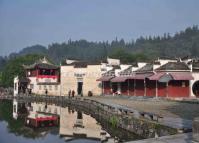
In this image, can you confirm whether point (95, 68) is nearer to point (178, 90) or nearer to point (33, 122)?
point (178, 90)

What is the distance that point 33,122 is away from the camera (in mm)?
29500

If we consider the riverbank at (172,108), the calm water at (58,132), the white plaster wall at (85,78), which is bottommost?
the calm water at (58,132)

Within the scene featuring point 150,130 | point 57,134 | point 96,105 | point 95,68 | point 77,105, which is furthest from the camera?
point 95,68

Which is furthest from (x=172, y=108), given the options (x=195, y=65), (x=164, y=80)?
(x=195, y=65)

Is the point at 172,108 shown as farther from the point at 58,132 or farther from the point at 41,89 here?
the point at 41,89

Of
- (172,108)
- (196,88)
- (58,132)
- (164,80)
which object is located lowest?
(58,132)

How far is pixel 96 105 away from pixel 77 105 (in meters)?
9.90

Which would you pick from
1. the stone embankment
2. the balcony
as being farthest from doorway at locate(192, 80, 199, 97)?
the balcony

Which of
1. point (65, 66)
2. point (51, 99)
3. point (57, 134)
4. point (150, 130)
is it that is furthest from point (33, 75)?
point (150, 130)

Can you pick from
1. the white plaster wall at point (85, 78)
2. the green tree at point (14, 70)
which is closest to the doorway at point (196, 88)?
the white plaster wall at point (85, 78)

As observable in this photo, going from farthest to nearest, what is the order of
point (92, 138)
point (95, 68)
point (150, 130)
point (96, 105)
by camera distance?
point (95, 68), point (96, 105), point (92, 138), point (150, 130)

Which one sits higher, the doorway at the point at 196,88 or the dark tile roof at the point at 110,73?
the dark tile roof at the point at 110,73

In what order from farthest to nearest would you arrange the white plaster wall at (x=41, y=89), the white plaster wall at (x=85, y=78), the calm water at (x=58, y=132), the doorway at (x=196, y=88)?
the white plaster wall at (x=41, y=89)
the white plaster wall at (x=85, y=78)
the doorway at (x=196, y=88)
the calm water at (x=58, y=132)

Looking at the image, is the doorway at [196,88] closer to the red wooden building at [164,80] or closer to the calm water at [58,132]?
the red wooden building at [164,80]
